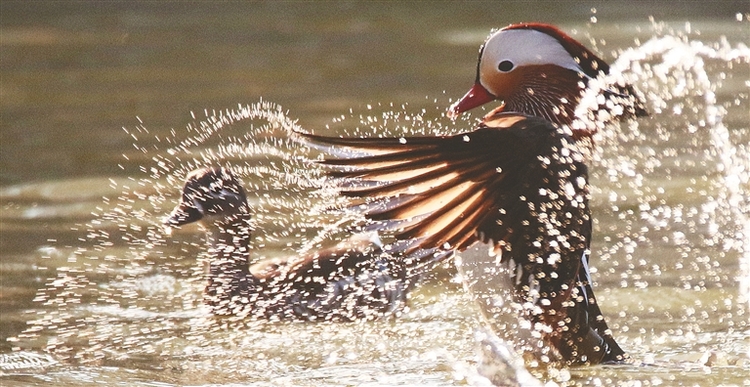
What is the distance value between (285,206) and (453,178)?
2.78m

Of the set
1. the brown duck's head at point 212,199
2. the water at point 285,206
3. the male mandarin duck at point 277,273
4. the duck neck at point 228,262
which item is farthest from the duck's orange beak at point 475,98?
the brown duck's head at point 212,199

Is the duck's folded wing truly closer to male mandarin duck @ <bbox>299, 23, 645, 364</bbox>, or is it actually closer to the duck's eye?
male mandarin duck @ <bbox>299, 23, 645, 364</bbox>

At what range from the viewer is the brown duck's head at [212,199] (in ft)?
19.2

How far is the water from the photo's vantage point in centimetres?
450

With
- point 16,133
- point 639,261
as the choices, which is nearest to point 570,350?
point 639,261

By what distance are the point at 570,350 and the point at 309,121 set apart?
4.25 meters

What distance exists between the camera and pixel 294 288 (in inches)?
215

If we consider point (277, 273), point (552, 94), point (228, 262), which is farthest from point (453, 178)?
point (228, 262)

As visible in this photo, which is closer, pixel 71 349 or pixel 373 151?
pixel 373 151

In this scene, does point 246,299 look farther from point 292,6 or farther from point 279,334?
point 292,6

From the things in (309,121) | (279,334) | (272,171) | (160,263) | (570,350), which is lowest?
(570,350)

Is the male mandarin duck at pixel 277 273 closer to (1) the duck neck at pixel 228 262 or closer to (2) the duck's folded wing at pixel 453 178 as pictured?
(1) the duck neck at pixel 228 262

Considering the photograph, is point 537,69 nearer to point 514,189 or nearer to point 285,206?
point 514,189

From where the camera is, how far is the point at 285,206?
6.33 metres
